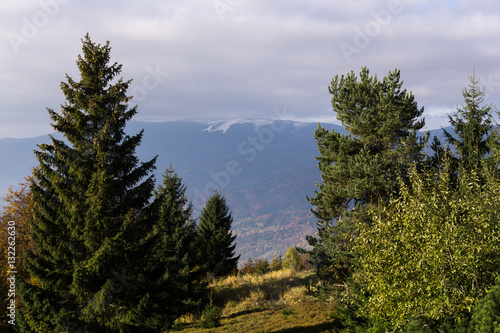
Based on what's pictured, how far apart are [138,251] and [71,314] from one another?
3.38 meters

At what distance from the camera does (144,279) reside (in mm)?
14266

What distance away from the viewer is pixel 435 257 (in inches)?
398

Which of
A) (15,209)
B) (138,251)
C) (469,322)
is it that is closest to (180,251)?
(138,251)

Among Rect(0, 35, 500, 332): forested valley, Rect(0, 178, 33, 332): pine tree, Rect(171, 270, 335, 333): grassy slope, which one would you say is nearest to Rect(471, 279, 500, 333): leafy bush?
Rect(0, 35, 500, 332): forested valley

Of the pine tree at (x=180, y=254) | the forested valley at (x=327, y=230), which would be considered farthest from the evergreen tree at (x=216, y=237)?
the forested valley at (x=327, y=230)


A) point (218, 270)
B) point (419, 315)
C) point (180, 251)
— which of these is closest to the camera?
point (419, 315)

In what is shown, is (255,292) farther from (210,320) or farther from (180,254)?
(180,254)

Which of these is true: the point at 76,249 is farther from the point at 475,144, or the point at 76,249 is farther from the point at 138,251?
the point at 475,144

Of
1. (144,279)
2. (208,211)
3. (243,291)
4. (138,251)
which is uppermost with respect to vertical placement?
(208,211)

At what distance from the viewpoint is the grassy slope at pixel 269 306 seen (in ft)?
68.8

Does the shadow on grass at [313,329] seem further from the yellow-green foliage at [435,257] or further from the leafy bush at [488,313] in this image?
the leafy bush at [488,313]

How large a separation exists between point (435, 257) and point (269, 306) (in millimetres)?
19097

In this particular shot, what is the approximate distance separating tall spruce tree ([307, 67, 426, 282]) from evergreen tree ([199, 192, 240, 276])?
18374 mm

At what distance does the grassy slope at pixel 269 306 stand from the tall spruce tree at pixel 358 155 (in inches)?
126
